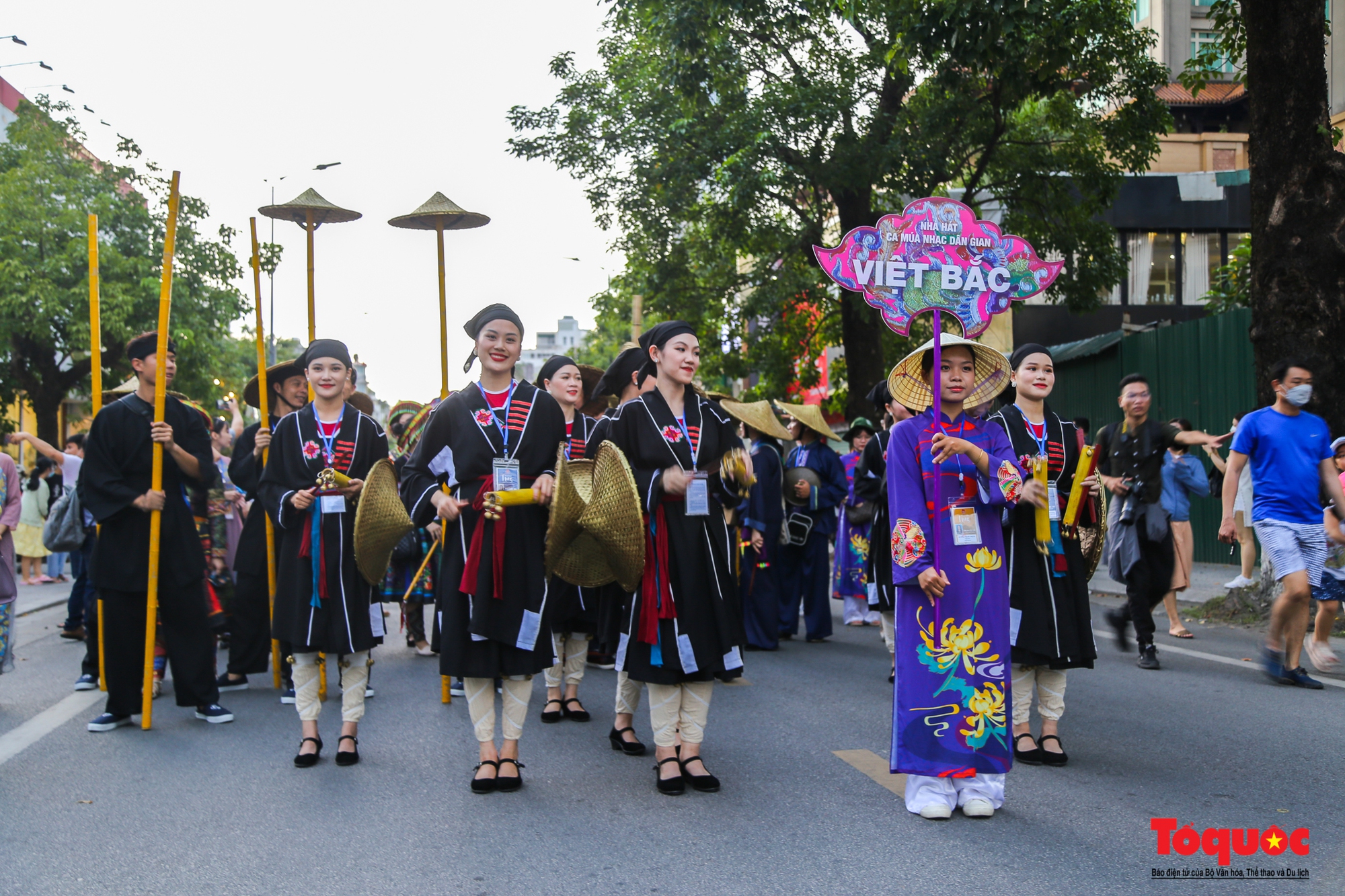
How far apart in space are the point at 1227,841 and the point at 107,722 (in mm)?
5512

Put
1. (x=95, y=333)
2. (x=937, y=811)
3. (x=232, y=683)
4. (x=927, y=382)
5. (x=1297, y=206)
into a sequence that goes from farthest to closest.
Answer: (x=1297, y=206) → (x=232, y=683) → (x=95, y=333) → (x=927, y=382) → (x=937, y=811)

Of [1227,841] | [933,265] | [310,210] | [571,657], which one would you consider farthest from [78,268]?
[1227,841]

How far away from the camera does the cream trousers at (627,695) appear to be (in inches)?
225

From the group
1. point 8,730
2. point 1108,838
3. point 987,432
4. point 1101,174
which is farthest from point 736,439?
point 1101,174

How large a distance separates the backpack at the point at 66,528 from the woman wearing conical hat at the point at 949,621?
760cm

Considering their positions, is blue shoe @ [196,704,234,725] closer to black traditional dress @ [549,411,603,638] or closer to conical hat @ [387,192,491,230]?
black traditional dress @ [549,411,603,638]

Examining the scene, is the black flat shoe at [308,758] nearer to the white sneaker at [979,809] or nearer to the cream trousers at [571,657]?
the cream trousers at [571,657]

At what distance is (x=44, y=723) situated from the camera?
6.63 metres

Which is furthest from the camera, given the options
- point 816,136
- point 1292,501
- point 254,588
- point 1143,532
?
point 816,136

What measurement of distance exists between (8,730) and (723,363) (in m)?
16.9

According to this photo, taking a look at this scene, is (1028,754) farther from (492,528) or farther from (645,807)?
(492,528)

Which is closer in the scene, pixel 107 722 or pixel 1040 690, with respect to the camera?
pixel 1040 690

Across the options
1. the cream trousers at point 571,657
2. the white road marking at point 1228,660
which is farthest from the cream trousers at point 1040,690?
the white road marking at point 1228,660

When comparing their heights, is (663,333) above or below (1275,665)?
above
